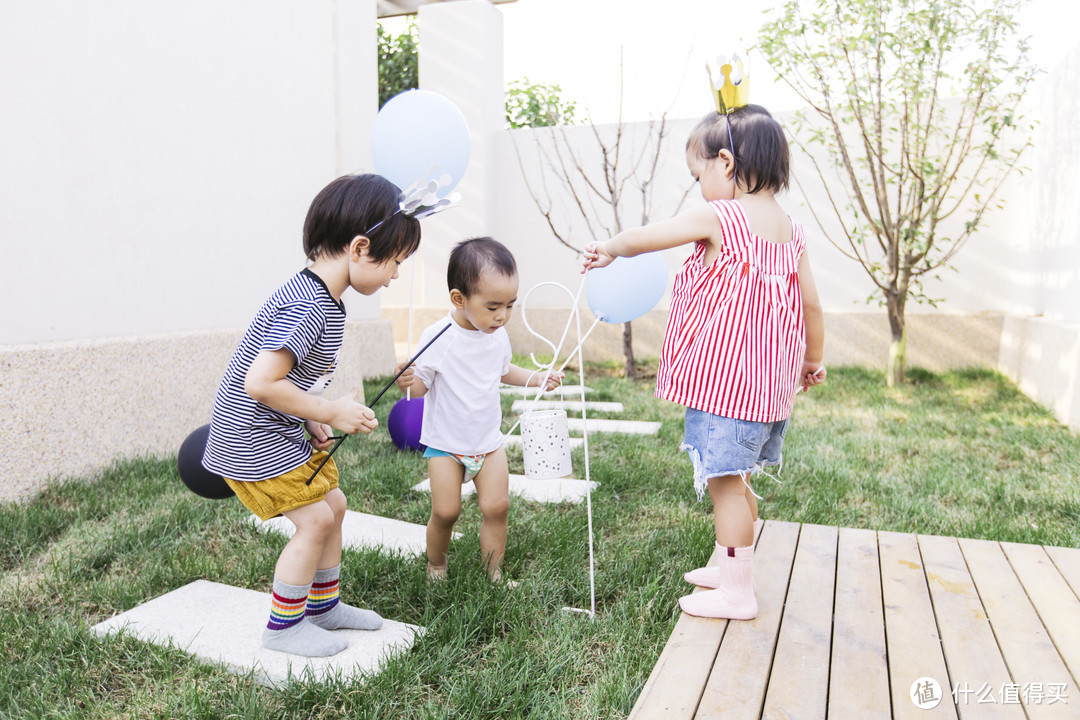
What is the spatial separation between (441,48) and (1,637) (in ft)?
25.8

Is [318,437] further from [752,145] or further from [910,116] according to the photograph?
Answer: [910,116]

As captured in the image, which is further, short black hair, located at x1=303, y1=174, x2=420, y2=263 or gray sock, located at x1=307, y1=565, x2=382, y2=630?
gray sock, located at x1=307, y1=565, x2=382, y2=630

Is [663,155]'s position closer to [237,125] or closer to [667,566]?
[237,125]

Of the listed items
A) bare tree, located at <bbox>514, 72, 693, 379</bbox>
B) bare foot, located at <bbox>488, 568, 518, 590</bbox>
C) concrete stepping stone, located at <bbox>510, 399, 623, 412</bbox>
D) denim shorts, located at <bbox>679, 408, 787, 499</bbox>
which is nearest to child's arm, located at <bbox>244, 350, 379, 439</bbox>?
bare foot, located at <bbox>488, 568, 518, 590</bbox>

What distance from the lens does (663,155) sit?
25.1ft

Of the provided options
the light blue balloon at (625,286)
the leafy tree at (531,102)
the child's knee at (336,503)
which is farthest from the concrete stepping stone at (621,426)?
the leafy tree at (531,102)

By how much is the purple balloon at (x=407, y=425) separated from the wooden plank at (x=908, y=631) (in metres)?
2.20

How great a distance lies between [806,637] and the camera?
1.86 m

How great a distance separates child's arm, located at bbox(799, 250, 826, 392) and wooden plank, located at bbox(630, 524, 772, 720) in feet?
2.50

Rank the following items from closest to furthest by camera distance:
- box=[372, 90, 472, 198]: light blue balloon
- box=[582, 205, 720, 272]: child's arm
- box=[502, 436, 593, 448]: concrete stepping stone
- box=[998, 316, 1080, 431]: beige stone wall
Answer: box=[582, 205, 720, 272]: child's arm
box=[372, 90, 472, 198]: light blue balloon
box=[502, 436, 593, 448]: concrete stepping stone
box=[998, 316, 1080, 431]: beige stone wall

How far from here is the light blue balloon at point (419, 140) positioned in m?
2.54

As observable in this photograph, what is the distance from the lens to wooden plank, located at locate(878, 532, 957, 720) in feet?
5.13

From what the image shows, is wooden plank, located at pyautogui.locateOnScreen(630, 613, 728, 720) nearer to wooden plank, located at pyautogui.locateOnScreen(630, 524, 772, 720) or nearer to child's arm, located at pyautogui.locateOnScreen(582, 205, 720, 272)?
wooden plank, located at pyautogui.locateOnScreen(630, 524, 772, 720)

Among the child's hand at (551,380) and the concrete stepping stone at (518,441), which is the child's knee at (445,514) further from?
the concrete stepping stone at (518,441)
